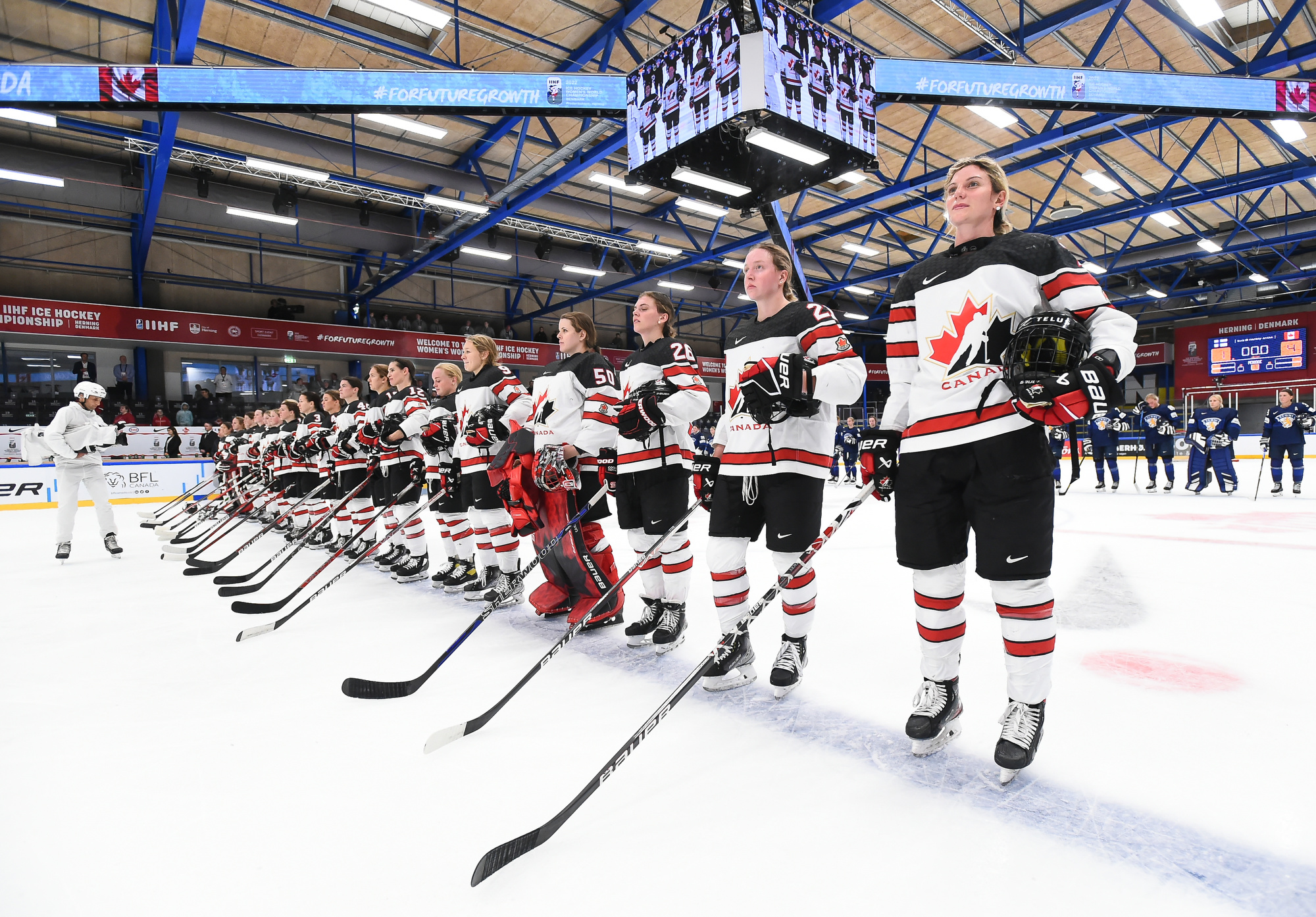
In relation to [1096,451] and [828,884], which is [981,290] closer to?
[828,884]

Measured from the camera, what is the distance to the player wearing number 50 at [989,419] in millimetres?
1510

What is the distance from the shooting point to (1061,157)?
37.5 feet

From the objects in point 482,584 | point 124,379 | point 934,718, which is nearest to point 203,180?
point 124,379

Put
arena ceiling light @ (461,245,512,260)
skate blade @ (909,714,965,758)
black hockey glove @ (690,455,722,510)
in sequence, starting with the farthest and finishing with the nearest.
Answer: arena ceiling light @ (461,245,512,260), black hockey glove @ (690,455,722,510), skate blade @ (909,714,965,758)

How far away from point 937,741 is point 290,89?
7.45m

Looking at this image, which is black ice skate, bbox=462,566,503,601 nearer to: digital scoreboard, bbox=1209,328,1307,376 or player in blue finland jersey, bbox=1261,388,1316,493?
player in blue finland jersey, bbox=1261,388,1316,493

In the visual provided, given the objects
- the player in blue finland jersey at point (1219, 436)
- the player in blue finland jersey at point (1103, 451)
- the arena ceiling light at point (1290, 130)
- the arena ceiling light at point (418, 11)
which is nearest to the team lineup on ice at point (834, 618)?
the arena ceiling light at point (418, 11)

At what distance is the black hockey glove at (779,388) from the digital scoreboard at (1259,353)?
23981 millimetres

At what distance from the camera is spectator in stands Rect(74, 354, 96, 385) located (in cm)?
1267

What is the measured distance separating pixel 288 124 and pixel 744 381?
11.1 meters

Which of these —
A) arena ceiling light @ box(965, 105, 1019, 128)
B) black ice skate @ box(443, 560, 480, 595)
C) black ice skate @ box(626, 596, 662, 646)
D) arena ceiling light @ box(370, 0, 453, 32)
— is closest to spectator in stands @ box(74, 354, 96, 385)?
arena ceiling light @ box(370, 0, 453, 32)

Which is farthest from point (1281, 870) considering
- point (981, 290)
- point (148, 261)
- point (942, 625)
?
point (148, 261)

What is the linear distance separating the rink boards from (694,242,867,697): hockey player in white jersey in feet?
33.3

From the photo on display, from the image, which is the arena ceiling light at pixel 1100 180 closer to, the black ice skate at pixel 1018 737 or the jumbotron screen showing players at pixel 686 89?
the jumbotron screen showing players at pixel 686 89
